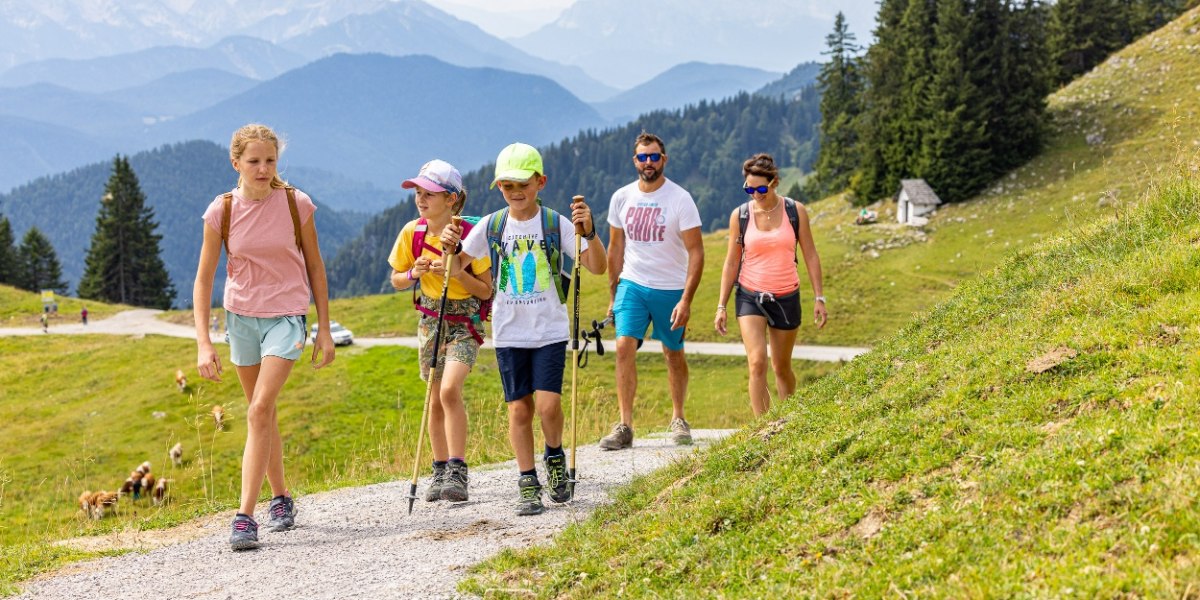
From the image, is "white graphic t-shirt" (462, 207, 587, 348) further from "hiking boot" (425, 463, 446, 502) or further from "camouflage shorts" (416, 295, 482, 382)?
"hiking boot" (425, 463, 446, 502)

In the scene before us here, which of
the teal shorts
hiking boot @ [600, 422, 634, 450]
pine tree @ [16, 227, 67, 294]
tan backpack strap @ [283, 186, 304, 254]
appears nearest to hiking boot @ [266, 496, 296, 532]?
the teal shorts

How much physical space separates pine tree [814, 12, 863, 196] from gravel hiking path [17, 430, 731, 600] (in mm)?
71331

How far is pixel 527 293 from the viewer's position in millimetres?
7465

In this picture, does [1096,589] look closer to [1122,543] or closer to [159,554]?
[1122,543]

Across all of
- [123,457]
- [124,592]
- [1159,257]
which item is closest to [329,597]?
[124,592]

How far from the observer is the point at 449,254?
25.5ft

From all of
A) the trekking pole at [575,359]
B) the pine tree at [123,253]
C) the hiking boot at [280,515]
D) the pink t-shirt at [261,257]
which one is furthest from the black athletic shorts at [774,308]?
the pine tree at [123,253]

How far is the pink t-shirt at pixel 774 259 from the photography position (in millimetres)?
9164

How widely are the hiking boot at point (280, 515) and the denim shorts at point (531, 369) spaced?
87.0 inches

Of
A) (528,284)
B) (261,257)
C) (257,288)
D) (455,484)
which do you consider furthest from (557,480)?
(261,257)

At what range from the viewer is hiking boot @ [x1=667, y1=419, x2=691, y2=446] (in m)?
10.4

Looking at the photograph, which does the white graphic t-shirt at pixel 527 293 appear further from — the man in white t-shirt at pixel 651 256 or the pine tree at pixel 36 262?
the pine tree at pixel 36 262

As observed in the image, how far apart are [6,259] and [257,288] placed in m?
102

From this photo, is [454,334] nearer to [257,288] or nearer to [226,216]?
[257,288]
